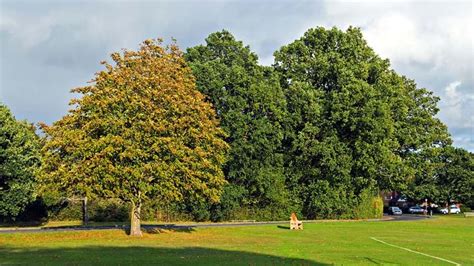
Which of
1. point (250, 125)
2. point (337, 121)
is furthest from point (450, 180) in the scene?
point (250, 125)

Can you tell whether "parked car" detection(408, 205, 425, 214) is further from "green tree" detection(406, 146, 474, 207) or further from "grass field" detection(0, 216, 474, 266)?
"grass field" detection(0, 216, 474, 266)

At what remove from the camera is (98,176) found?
35.6m

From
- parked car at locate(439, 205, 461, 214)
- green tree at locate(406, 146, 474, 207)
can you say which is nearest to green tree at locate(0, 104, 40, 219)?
green tree at locate(406, 146, 474, 207)

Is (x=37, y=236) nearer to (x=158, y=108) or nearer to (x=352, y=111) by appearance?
(x=158, y=108)

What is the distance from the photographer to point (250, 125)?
59.1 meters

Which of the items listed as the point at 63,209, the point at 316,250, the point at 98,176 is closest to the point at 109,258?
the point at 316,250

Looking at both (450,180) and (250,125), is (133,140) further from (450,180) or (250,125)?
(450,180)

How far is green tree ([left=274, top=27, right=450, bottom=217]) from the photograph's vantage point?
61.7 m

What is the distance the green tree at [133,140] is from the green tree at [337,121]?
23851mm

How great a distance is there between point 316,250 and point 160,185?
12881 millimetres


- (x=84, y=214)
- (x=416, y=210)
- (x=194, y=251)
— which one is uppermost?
(x=84, y=214)

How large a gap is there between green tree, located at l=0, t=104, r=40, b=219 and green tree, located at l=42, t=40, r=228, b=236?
10.7 m

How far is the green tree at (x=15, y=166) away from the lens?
48375mm

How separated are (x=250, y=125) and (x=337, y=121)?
34.0 feet
